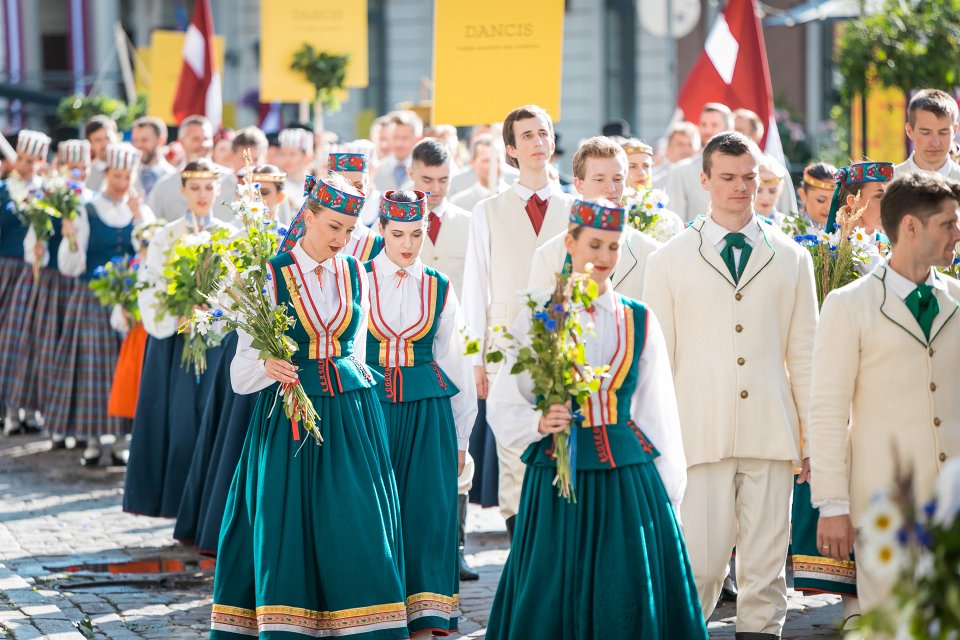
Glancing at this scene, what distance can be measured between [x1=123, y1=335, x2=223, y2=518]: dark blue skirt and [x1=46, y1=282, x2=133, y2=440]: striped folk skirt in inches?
92.9

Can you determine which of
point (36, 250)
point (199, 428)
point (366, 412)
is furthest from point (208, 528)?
point (36, 250)

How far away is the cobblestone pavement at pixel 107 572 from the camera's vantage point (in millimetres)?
6742

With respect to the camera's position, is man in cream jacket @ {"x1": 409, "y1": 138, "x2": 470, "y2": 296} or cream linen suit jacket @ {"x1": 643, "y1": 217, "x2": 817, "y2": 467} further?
man in cream jacket @ {"x1": 409, "y1": 138, "x2": 470, "y2": 296}

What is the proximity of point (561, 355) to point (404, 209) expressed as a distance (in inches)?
74.4

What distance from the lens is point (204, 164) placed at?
8.98 m

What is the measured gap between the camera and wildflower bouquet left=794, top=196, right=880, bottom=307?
6699mm

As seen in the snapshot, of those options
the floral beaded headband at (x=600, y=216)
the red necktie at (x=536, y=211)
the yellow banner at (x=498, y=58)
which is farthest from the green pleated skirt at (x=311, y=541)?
the yellow banner at (x=498, y=58)

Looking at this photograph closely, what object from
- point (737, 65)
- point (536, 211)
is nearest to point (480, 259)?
point (536, 211)

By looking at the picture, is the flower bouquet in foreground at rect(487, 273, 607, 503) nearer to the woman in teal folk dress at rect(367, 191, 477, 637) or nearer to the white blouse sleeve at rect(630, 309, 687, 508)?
the white blouse sleeve at rect(630, 309, 687, 508)

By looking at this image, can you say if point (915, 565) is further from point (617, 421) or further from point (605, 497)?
point (617, 421)

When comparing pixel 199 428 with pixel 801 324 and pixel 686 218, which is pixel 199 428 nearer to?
pixel 686 218

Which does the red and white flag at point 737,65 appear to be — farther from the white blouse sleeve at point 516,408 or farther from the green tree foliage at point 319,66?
the white blouse sleeve at point 516,408

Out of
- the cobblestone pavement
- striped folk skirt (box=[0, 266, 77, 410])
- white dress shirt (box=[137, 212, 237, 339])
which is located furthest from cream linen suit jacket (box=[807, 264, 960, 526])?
striped folk skirt (box=[0, 266, 77, 410])

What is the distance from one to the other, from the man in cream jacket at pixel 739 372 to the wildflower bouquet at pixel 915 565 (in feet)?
9.85
